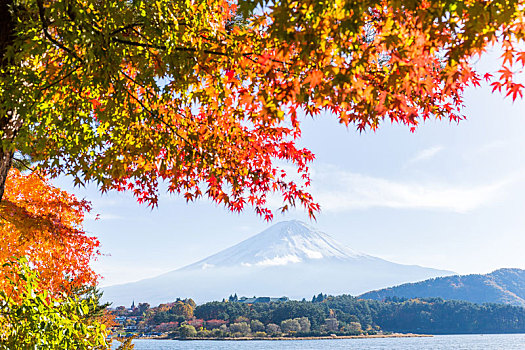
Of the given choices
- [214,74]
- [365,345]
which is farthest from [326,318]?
[214,74]

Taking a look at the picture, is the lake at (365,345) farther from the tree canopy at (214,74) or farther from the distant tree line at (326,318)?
the tree canopy at (214,74)

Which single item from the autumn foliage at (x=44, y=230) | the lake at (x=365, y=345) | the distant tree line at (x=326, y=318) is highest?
the autumn foliage at (x=44, y=230)

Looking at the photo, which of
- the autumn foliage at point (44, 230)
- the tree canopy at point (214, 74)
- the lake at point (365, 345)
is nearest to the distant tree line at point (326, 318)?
the lake at point (365, 345)

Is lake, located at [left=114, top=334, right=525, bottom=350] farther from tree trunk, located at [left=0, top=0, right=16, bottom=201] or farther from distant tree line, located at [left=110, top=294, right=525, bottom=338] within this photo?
tree trunk, located at [left=0, top=0, right=16, bottom=201]

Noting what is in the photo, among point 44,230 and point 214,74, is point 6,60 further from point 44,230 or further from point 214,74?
point 44,230

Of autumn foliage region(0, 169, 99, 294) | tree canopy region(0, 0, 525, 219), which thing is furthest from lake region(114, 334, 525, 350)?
tree canopy region(0, 0, 525, 219)

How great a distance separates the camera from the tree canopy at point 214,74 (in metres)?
3.48

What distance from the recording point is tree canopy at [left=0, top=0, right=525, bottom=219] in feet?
11.4

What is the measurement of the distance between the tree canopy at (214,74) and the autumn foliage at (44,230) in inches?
→ 169

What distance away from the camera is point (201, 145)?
668cm

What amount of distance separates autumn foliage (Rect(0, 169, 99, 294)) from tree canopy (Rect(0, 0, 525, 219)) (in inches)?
169

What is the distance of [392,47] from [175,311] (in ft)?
373

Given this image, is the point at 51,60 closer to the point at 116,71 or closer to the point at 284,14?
the point at 116,71

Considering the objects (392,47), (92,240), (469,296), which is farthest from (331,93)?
(469,296)
